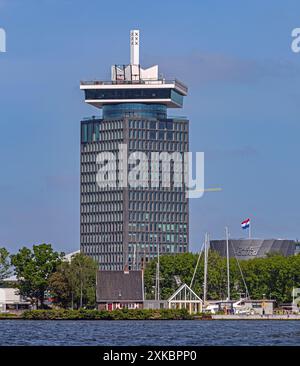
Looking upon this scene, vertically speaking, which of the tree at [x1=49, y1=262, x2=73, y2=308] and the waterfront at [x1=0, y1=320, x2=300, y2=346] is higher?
the tree at [x1=49, y1=262, x2=73, y2=308]

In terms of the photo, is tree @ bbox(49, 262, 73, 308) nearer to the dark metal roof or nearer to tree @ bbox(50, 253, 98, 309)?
tree @ bbox(50, 253, 98, 309)

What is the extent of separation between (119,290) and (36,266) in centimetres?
1261

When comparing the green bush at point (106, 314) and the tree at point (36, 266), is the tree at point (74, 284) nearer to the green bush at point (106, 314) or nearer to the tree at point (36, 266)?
the tree at point (36, 266)

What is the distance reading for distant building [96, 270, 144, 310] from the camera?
586 ft

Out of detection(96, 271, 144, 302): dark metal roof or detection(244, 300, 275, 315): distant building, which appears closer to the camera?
detection(244, 300, 275, 315): distant building

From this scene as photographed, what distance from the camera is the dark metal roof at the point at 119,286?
179m

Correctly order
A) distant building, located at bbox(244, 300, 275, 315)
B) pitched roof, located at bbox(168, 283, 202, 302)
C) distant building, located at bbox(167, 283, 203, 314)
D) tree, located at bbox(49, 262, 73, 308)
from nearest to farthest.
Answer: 1. distant building, located at bbox(244, 300, 275, 315)
2. tree, located at bbox(49, 262, 73, 308)
3. distant building, located at bbox(167, 283, 203, 314)
4. pitched roof, located at bbox(168, 283, 202, 302)

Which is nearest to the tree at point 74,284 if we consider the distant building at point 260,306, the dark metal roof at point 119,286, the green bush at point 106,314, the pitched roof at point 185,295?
the dark metal roof at point 119,286

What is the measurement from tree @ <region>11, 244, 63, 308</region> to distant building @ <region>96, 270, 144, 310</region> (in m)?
7.20

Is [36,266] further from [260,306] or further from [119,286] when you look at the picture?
[260,306]

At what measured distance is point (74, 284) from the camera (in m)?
175

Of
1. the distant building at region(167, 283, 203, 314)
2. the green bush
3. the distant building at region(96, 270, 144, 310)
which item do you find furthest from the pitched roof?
the green bush
